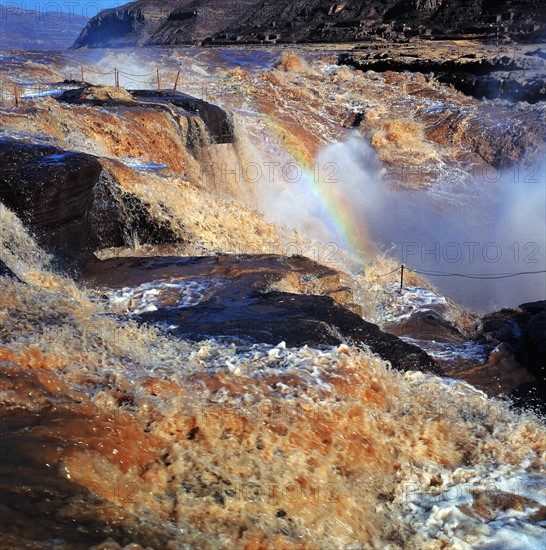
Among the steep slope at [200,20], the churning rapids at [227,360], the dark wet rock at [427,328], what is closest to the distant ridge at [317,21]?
the steep slope at [200,20]

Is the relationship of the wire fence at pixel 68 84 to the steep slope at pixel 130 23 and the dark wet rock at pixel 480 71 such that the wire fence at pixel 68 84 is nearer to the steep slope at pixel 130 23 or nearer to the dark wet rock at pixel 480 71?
the dark wet rock at pixel 480 71

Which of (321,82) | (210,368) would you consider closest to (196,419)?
(210,368)

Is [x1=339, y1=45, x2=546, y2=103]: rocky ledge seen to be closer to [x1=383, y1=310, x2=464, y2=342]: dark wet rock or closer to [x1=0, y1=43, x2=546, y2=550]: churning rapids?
[x1=0, y1=43, x2=546, y2=550]: churning rapids

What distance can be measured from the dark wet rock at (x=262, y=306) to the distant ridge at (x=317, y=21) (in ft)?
126

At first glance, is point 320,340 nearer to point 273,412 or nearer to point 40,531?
point 273,412

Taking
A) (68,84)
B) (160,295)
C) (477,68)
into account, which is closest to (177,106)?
(68,84)

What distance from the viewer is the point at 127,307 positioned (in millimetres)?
6355

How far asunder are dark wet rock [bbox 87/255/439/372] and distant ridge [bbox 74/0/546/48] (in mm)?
38401

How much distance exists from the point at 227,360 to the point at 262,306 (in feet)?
6.01

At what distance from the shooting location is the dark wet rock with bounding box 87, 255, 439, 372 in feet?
18.1

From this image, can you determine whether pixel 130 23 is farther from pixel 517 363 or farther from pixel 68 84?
pixel 517 363

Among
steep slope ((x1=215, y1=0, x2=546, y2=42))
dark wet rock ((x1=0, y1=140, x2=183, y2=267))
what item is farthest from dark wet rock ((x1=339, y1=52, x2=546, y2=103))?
dark wet rock ((x1=0, y1=140, x2=183, y2=267))

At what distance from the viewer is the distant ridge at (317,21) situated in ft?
151

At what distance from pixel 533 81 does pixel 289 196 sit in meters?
14.9
